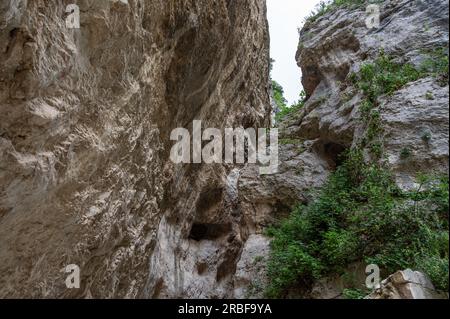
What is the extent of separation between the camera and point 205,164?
11250 millimetres

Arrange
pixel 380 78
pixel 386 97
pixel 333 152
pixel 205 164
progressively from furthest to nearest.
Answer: pixel 333 152 → pixel 205 164 → pixel 380 78 → pixel 386 97

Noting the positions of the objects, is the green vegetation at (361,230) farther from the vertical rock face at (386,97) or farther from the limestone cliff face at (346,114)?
the vertical rock face at (386,97)

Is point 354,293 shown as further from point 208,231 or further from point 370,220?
point 208,231

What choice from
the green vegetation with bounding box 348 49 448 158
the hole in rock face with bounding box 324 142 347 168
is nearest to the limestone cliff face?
the hole in rock face with bounding box 324 142 347 168

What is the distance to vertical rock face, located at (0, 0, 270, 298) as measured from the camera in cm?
493

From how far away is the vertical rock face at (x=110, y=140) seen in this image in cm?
493

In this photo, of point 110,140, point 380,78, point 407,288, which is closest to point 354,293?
point 407,288

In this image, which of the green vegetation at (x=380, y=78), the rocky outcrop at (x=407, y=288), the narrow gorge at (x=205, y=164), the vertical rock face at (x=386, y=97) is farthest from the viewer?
the green vegetation at (x=380, y=78)

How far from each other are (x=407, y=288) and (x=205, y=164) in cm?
706

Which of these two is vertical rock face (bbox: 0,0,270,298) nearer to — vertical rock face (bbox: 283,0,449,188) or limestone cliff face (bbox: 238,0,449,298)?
limestone cliff face (bbox: 238,0,449,298)

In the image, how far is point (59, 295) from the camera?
651 centimetres

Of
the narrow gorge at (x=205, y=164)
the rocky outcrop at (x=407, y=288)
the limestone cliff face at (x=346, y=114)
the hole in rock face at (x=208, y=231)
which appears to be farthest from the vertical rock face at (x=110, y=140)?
the rocky outcrop at (x=407, y=288)

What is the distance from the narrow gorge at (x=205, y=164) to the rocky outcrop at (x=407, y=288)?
0.03 metres

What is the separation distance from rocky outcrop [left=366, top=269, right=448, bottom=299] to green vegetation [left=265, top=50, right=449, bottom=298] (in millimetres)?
122
